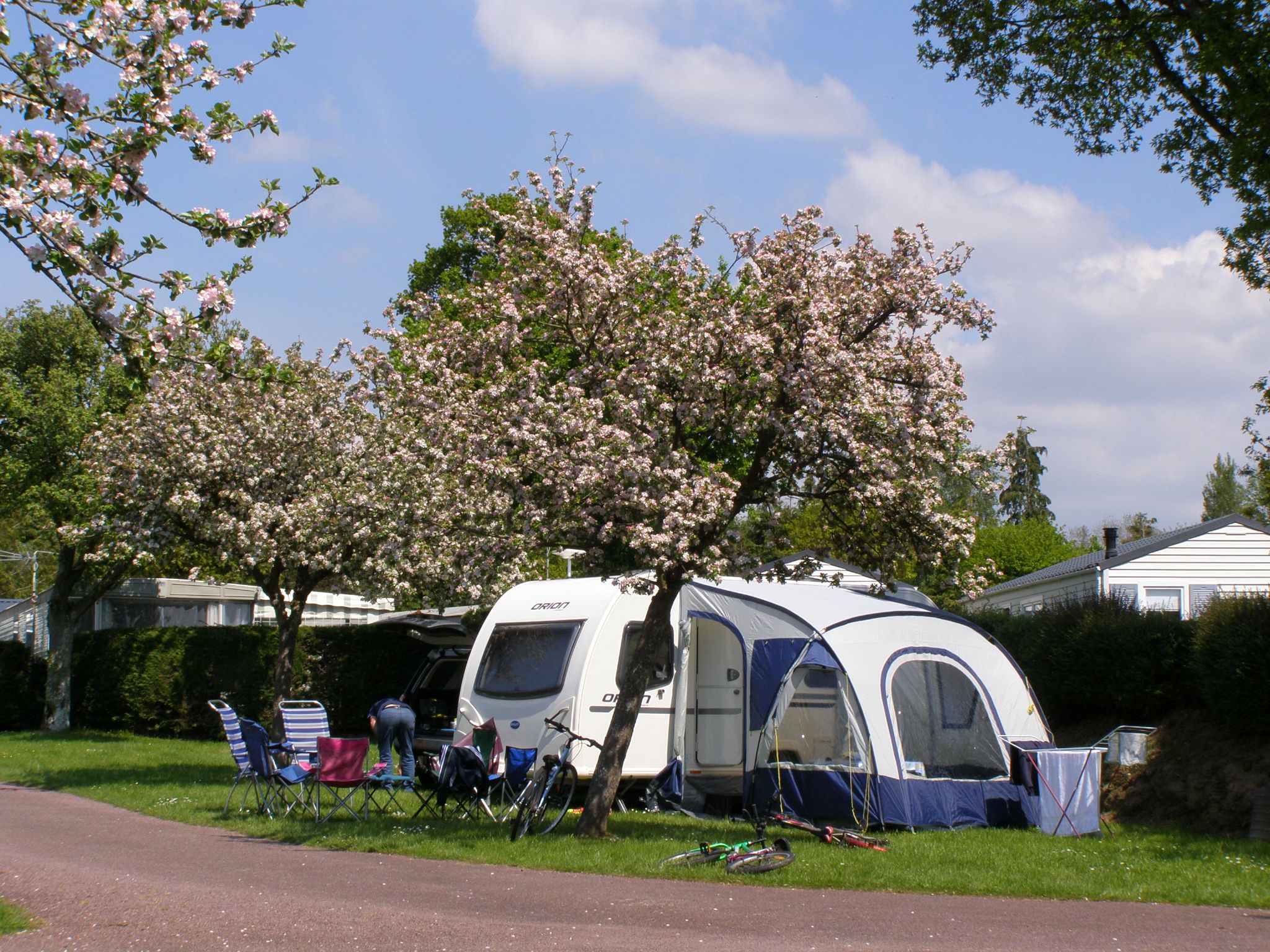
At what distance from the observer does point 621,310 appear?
10992 millimetres

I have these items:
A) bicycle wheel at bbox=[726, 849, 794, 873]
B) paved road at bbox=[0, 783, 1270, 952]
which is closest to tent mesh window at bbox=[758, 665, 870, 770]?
bicycle wheel at bbox=[726, 849, 794, 873]

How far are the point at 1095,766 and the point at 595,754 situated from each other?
4.98 m

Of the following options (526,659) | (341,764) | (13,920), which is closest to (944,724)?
(526,659)

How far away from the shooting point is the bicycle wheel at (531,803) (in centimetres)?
1027

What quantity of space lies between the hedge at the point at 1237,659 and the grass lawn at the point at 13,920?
11.0 m

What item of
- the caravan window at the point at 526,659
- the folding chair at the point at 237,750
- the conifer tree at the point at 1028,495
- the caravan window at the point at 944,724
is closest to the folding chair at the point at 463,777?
the caravan window at the point at 526,659

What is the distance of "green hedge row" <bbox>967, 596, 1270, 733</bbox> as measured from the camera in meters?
11.9

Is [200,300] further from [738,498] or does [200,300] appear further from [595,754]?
[595,754]

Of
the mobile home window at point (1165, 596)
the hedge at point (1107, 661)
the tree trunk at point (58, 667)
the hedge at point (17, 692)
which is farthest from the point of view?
the hedge at point (17, 692)

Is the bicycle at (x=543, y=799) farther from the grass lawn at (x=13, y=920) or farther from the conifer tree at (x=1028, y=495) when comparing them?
the conifer tree at (x=1028, y=495)

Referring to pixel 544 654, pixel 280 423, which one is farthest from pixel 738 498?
pixel 280 423

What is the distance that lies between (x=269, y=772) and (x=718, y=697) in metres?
4.83

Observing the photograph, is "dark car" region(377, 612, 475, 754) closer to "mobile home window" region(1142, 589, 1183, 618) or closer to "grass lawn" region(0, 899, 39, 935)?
"grass lawn" region(0, 899, 39, 935)

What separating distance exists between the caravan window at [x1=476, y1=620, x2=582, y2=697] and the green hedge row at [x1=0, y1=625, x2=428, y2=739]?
24.5ft
